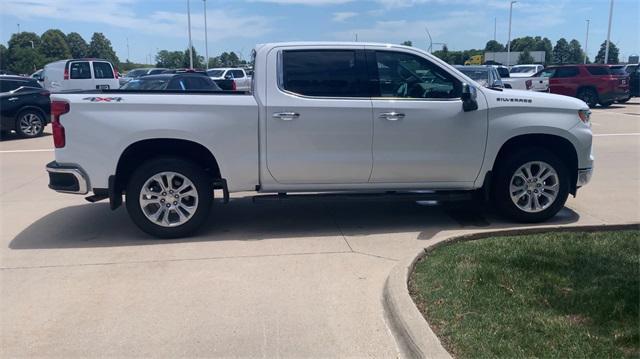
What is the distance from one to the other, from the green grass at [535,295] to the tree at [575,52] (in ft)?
301

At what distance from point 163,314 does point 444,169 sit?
342 centimetres

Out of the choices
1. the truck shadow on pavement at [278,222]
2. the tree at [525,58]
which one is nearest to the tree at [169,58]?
the tree at [525,58]

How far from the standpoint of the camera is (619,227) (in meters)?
5.93

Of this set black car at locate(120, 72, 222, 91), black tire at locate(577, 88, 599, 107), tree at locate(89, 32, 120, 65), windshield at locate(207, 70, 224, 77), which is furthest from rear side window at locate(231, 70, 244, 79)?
tree at locate(89, 32, 120, 65)

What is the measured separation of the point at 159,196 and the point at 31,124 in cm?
1165

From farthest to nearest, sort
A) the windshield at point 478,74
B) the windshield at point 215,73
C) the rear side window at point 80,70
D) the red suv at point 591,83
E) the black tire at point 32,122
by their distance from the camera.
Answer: the windshield at point 215,73 → the red suv at point 591,83 → the rear side window at point 80,70 → the windshield at point 478,74 → the black tire at point 32,122

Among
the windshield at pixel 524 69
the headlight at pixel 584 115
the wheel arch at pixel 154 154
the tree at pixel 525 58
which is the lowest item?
the wheel arch at pixel 154 154

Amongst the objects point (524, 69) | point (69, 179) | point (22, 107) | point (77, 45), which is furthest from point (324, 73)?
point (77, 45)

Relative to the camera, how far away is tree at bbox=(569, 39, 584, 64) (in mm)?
88662

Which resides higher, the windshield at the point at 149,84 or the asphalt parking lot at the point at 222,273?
the windshield at the point at 149,84

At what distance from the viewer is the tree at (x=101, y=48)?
90312 mm

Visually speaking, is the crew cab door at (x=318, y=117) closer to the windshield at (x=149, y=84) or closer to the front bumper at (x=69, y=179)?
the front bumper at (x=69, y=179)

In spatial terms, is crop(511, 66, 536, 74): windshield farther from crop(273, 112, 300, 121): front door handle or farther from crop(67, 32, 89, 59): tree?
crop(67, 32, 89, 59): tree

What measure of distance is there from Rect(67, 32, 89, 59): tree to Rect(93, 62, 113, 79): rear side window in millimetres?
67968
